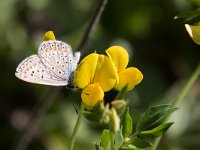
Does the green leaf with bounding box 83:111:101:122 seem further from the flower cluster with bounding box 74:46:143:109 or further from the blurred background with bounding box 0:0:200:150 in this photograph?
the blurred background with bounding box 0:0:200:150

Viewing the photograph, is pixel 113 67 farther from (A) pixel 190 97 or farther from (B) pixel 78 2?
(B) pixel 78 2

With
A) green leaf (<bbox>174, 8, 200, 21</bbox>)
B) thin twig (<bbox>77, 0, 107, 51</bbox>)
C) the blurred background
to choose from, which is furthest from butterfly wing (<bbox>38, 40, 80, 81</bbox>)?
the blurred background

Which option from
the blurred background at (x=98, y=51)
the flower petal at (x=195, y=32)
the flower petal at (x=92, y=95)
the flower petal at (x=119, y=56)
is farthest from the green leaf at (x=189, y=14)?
the blurred background at (x=98, y=51)

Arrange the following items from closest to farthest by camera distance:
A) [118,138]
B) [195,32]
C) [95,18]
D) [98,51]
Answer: [118,138] → [195,32] → [95,18] → [98,51]

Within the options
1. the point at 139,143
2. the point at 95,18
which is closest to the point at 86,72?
the point at 139,143

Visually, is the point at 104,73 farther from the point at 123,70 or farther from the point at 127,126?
the point at 127,126

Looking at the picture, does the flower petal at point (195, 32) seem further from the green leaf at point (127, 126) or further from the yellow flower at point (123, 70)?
the green leaf at point (127, 126)

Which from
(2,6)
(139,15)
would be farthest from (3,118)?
(139,15)
